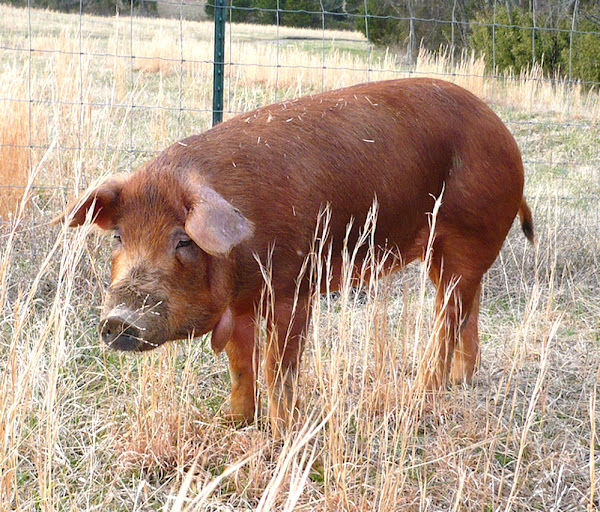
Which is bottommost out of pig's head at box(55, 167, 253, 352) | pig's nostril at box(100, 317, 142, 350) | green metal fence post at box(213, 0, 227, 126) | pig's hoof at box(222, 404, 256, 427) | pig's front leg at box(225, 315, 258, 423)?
pig's hoof at box(222, 404, 256, 427)

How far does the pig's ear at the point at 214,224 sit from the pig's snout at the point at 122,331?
34 centimetres

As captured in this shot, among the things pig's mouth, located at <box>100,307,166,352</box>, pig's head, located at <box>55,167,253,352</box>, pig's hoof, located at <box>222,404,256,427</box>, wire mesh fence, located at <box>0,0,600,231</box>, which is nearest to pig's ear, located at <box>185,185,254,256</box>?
pig's head, located at <box>55,167,253,352</box>

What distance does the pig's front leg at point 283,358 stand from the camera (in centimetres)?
297

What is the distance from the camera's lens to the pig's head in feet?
8.07

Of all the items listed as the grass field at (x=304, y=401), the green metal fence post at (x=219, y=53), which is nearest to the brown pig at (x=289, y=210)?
the grass field at (x=304, y=401)

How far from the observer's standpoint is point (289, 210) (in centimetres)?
293

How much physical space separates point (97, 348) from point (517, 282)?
2.89m

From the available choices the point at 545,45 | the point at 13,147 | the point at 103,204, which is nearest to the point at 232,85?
the point at 13,147

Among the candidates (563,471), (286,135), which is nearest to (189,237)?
(286,135)

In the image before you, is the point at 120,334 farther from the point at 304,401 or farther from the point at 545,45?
the point at 545,45

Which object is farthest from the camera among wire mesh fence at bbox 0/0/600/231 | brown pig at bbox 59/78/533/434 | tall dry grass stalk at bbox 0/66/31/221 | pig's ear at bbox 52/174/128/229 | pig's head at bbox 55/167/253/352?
wire mesh fence at bbox 0/0/600/231

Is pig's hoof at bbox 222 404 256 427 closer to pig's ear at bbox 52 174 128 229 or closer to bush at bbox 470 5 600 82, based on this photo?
pig's ear at bbox 52 174 128 229

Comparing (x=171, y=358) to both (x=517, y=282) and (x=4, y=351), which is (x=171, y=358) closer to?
(x=4, y=351)

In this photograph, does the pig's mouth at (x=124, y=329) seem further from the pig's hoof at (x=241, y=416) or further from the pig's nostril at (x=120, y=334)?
the pig's hoof at (x=241, y=416)
